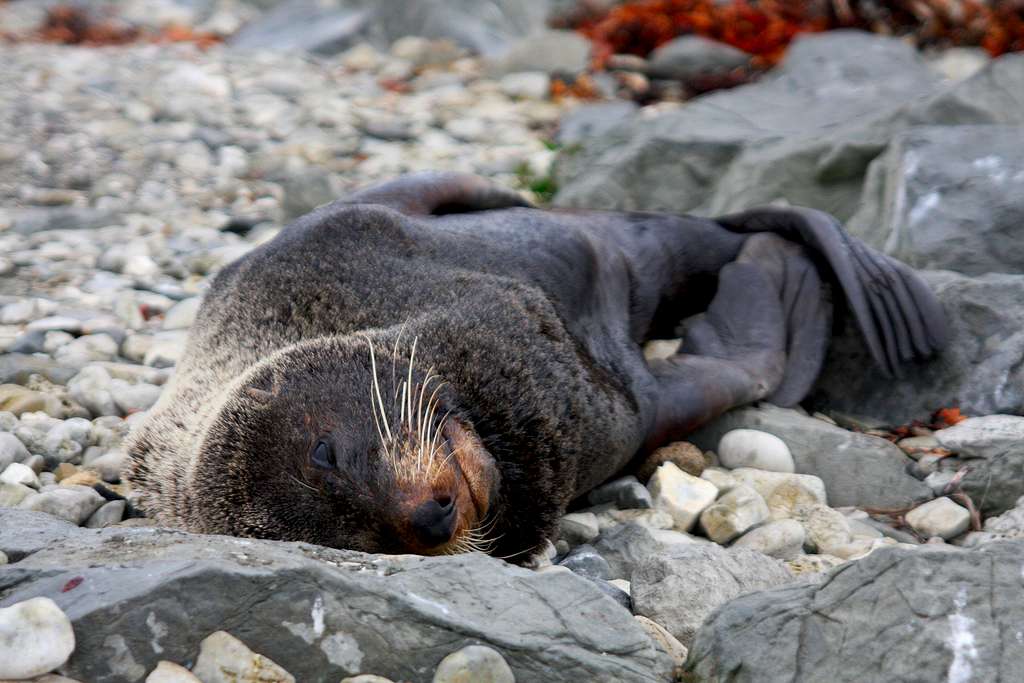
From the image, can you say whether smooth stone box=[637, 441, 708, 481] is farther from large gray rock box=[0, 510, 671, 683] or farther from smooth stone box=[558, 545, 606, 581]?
large gray rock box=[0, 510, 671, 683]

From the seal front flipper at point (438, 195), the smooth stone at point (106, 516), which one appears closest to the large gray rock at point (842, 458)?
the seal front flipper at point (438, 195)

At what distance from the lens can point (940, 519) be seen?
4.28m

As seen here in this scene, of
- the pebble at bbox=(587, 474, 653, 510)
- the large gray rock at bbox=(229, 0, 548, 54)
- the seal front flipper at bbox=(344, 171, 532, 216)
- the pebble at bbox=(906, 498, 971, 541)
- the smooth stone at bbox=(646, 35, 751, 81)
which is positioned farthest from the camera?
the large gray rock at bbox=(229, 0, 548, 54)

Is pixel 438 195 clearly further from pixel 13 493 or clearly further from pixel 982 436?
pixel 982 436

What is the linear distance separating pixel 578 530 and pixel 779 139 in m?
4.14

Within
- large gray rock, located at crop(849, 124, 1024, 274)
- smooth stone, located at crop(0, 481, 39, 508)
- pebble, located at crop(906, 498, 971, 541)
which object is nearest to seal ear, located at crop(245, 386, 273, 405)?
smooth stone, located at crop(0, 481, 39, 508)

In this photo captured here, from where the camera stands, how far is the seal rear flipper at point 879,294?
17.4 ft

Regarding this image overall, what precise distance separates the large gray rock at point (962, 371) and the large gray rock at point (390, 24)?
276 inches

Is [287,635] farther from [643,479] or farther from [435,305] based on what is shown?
[643,479]

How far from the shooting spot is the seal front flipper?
5254 mm

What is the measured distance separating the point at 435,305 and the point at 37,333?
7.40 feet

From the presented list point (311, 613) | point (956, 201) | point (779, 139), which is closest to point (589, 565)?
point (311, 613)

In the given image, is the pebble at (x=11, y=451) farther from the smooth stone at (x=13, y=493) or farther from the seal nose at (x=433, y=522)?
the seal nose at (x=433, y=522)

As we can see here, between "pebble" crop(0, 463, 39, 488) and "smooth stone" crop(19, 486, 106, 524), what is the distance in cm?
11
